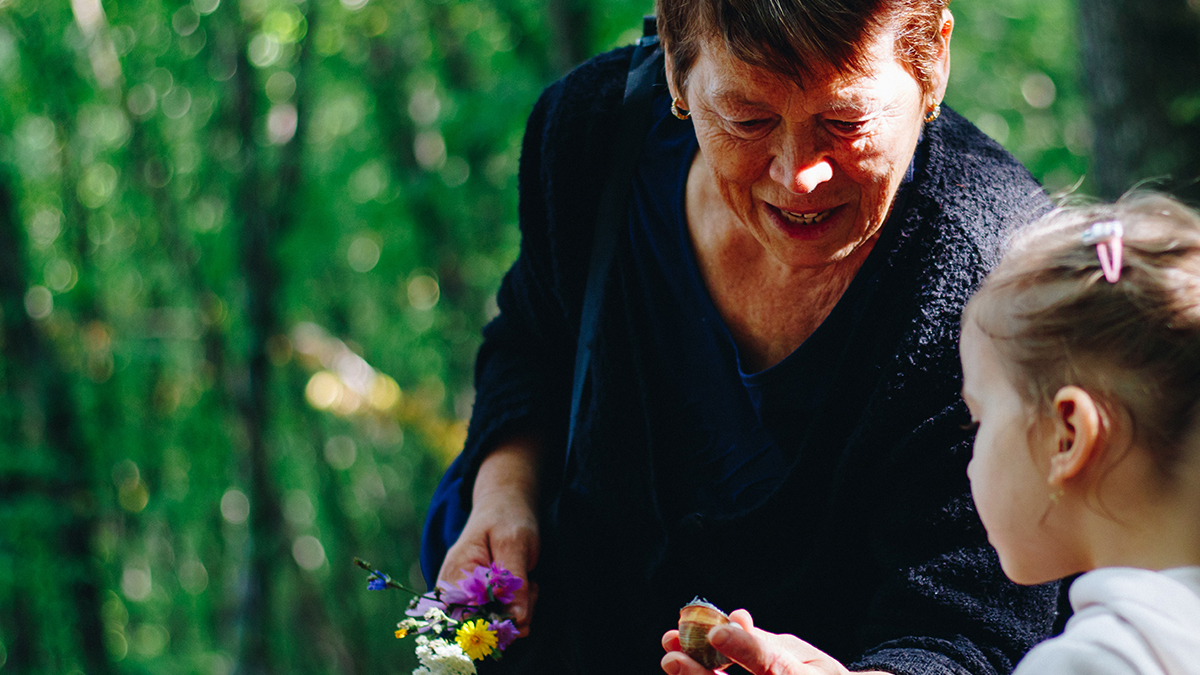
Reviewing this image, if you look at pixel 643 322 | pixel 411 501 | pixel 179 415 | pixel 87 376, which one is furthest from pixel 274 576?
pixel 643 322

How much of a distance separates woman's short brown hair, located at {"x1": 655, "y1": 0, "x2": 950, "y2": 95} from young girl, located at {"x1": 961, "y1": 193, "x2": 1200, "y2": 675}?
13.7 inches

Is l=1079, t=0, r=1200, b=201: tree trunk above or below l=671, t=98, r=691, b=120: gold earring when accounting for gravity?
below

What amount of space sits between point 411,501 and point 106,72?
13.9 ft

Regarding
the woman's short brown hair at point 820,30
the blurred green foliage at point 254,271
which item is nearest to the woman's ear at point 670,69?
the woman's short brown hair at point 820,30

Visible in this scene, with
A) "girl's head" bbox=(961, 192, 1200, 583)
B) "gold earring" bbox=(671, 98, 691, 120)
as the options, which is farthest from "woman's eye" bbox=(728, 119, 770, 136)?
"girl's head" bbox=(961, 192, 1200, 583)

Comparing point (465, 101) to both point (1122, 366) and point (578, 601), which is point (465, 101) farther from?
point (1122, 366)

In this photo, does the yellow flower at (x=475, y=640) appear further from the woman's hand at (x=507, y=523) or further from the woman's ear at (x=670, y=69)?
the woman's ear at (x=670, y=69)

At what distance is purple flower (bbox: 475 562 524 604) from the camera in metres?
1.68

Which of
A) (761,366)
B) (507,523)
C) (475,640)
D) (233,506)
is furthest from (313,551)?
(761,366)

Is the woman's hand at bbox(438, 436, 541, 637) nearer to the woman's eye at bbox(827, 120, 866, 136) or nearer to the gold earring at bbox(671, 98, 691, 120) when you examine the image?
the gold earring at bbox(671, 98, 691, 120)

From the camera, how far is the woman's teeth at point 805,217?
4.84 feet

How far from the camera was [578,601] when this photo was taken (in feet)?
5.92

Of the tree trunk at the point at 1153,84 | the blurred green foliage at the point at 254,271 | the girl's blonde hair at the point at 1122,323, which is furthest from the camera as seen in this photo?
the blurred green foliage at the point at 254,271

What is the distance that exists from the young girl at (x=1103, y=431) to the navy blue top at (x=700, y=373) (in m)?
0.35
